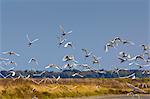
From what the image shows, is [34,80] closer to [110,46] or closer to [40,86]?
[40,86]

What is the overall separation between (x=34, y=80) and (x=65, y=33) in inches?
969

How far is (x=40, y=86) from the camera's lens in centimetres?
5512

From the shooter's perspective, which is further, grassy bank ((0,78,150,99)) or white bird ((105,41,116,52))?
grassy bank ((0,78,150,99))

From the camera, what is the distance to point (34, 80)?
5628 centimetres

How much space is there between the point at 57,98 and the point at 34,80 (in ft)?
17.2

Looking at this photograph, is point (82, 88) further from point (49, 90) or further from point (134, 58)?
point (134, 58)

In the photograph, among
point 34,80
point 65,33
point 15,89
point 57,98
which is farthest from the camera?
point 34,80

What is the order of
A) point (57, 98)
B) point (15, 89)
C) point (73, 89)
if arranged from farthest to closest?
point (73, 89) → point (57, 98) → point (15, 89)

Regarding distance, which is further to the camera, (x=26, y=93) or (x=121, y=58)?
(x=26, y=93)

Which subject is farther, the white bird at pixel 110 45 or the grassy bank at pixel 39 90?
the grassy bank at pixel 39 90

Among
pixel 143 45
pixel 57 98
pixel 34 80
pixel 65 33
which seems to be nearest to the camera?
pixel 65 33

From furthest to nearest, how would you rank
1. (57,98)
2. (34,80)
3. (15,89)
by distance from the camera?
(34,80) → (57,98) → (15,89)

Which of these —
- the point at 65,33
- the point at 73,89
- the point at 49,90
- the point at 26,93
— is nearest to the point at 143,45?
the point at 65,33

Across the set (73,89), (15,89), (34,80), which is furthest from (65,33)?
(73,89)
